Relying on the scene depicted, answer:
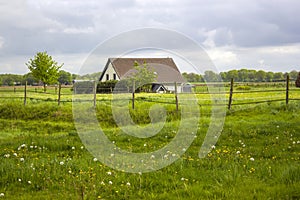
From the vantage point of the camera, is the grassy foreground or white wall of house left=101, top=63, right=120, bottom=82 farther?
white wall of house left=101, top=63, right=120, bottom=82

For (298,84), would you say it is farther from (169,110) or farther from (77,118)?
(77,118)

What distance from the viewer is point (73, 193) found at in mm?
6355

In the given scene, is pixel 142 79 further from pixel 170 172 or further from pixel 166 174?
pixel 166 174

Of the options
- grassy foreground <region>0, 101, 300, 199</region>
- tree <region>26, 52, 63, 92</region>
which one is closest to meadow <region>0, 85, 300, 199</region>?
grassy foreground <region>0, 101, 300, 199</region>

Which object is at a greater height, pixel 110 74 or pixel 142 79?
pixel 110 74

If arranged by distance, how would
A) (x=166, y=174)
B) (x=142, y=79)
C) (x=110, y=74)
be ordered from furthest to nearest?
(x=110, y=74) → (x=142, y=79) → (x=166, y=174)

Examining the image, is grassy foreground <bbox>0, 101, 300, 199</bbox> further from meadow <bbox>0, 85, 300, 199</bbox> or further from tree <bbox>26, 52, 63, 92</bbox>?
tree <bbox>26, 52, 63, 92</bbox>

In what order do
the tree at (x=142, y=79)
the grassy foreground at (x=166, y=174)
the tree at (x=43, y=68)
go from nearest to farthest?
the grassy foreground at (x=166, y=174)
the tree at (x=142, y=79)
the tree at (x=43, y=68)

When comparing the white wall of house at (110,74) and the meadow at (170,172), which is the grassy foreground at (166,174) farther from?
the white wall of house at (110,74)

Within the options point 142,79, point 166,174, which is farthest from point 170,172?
point 142,79

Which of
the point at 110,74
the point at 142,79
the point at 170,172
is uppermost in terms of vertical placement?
the point at 110,74

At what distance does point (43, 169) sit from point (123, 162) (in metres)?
1.79

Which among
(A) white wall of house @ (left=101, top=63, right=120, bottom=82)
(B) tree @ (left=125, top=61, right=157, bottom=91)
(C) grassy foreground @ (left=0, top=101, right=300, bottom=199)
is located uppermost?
(A) white wall of house @ (left=101, top=63, right=120, bottom=82)

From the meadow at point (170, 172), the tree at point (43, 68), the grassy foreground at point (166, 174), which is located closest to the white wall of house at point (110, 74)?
the tree at point (43, 68)
